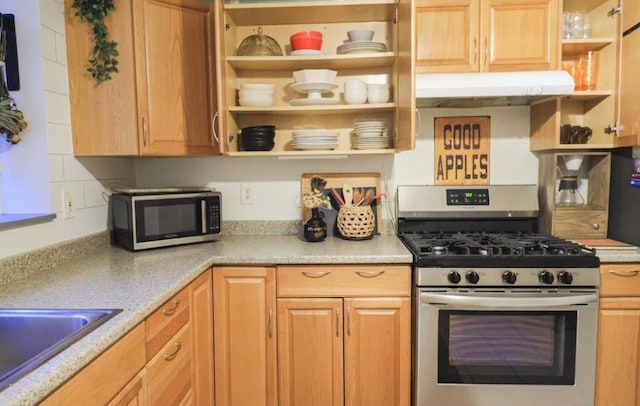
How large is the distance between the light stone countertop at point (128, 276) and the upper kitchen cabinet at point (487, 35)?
3.21 ft

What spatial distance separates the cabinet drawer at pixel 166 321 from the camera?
1206mm

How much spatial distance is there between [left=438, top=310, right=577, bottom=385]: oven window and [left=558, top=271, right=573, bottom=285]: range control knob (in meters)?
0.14

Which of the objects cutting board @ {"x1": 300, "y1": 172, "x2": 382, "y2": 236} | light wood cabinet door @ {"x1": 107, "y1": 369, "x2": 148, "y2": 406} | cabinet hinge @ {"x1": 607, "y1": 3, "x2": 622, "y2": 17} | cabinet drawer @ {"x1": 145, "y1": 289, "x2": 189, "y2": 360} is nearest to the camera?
light wood cabinet door @ {"x1": 107, "y1": 369, "x2": 148, "y2": 406}

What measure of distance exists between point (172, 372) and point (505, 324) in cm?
134

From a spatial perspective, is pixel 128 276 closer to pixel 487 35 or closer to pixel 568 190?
pixel 487 35

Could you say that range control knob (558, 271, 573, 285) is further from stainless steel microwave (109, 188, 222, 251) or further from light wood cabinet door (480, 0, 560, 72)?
stainless steel microwave (109, 188, 222, 251)

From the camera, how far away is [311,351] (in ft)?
5.93

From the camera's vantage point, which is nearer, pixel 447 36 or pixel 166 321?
pixel 166 321

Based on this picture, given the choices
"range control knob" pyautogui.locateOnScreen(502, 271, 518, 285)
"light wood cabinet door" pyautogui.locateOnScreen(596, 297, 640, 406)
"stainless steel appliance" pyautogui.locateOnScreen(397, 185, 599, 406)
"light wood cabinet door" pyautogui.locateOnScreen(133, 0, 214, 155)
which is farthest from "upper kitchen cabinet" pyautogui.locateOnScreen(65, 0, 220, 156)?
"light wood cabinet door" pyautogui.locateOnScreen(596, 297, 640, 406)

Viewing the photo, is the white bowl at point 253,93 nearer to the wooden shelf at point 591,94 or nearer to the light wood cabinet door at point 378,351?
the light wood cabinet door at point 378,351

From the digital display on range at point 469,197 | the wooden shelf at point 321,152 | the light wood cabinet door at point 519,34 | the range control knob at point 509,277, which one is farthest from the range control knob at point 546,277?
the light wood cabinet door at point 519,34

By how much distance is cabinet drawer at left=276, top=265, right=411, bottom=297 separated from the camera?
178 centimetres

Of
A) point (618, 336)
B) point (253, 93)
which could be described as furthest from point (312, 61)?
point (618, 336)

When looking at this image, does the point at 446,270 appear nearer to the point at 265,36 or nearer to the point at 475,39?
the point at 475,39
